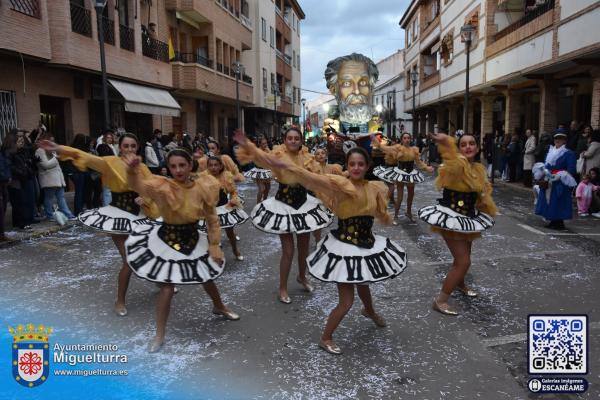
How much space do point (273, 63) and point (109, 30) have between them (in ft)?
79.4

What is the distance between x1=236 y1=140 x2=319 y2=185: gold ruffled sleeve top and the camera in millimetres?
4113

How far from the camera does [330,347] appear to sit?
13.7ft

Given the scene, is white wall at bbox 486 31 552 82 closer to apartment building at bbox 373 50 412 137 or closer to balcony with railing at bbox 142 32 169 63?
balcony with railing at bbox 142 32 169 63

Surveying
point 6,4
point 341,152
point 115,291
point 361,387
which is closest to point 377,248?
point 361,387

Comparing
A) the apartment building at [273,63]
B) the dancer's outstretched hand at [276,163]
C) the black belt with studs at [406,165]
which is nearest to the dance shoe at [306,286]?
the dancer's outstretched hand at [276,163]

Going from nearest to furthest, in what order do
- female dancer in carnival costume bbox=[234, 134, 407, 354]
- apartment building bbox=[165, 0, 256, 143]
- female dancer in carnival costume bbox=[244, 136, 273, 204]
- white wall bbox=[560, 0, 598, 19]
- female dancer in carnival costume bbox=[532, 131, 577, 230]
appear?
female dancer in carnival costume bbox=[234, 134, 407, 354]
female dancer in carnival costume bbox=[532, 131, 577, 230]
female dancer in carnival costume bbox=[244, 136, 273, 204]
white wall bbox=[560, 0, 598, 19]
apartment building bbox=[165, 0, 256, 143]

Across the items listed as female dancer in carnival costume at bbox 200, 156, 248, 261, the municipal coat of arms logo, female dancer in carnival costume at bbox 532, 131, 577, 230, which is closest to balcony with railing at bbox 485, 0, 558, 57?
female dancer in carnival costume at bbox 532, 131, 577, 230

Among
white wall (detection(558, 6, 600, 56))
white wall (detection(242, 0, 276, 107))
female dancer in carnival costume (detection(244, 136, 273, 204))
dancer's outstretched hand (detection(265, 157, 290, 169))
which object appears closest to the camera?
dancer's outstretched hand (detection(265, 157, 290, 169))

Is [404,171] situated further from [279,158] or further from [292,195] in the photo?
[279,158]

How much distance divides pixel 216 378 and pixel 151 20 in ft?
63.9

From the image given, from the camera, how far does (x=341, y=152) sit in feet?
41.3

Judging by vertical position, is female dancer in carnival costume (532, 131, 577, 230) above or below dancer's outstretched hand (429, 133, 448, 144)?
below

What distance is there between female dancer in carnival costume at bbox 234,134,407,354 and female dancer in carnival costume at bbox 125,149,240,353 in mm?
776

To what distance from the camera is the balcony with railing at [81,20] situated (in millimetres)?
14336
